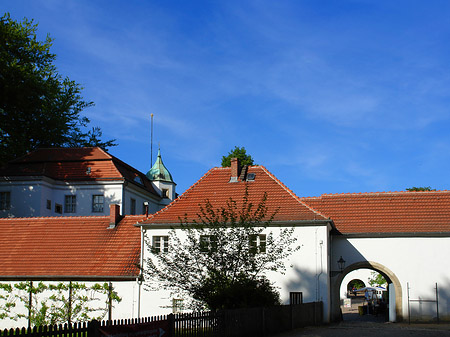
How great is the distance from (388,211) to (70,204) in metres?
25.0

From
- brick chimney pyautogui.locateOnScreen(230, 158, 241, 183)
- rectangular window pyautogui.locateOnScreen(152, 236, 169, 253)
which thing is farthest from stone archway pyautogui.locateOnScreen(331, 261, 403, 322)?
rectangular window pyautogui.locateOnScreen(152, 236, 169, 253)

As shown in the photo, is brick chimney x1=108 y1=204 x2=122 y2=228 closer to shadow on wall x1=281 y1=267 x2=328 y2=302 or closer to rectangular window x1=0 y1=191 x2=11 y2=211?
shadow on wall x1=281 y1=267 x2=328 y2=302

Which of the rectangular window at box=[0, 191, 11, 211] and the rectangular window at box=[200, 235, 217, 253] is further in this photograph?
the rectangular window at box=[0, 191, 11, 211]

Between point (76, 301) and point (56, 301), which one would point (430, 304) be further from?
point (56, 301)

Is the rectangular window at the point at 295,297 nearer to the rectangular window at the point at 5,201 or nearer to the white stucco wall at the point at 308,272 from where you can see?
the white stucco wall at the point at 308,272

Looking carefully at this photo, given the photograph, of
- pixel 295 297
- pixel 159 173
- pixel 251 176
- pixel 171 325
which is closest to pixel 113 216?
pixel 251 176

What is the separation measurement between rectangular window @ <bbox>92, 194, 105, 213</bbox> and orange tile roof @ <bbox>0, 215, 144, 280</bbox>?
34.8ft

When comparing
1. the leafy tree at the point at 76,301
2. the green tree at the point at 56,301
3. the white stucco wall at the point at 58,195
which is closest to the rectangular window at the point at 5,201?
the white stucco wall at the point at 58,195

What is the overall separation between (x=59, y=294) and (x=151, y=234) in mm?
5375

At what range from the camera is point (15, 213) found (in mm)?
41625

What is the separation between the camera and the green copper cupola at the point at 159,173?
53.8 m

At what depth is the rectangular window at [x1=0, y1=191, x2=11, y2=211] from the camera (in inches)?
1652

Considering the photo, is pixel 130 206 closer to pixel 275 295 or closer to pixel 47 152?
pixel 47 152

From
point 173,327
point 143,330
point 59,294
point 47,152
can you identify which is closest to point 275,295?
point 173,327
